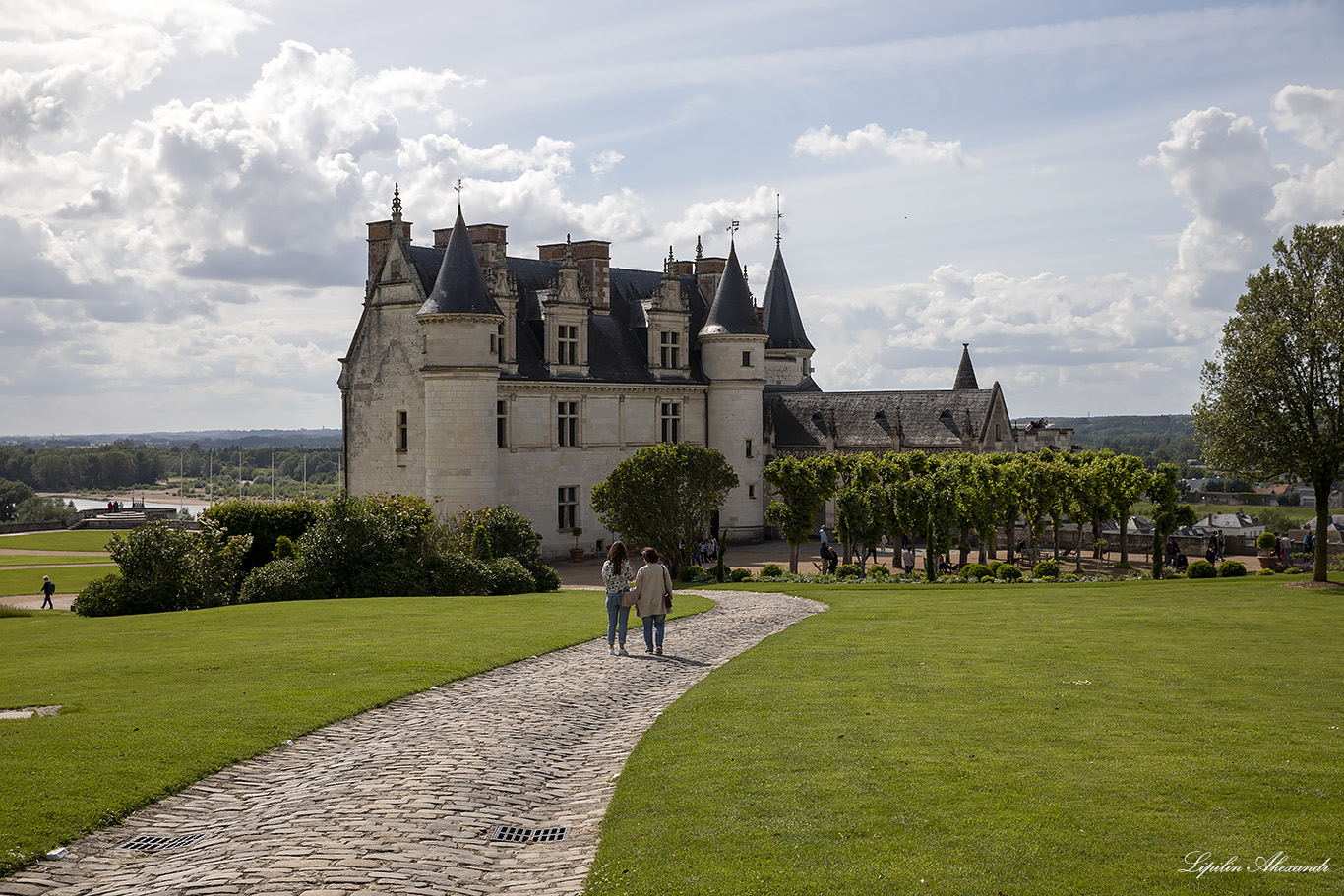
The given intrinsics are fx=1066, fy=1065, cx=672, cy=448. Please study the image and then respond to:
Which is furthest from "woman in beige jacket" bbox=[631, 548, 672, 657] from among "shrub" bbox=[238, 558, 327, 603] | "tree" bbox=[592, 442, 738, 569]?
"tree" bbox=[592, 442, 738, 569]

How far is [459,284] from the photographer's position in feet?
144

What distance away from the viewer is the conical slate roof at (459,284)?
4353 centimetres

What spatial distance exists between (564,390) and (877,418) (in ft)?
65.7

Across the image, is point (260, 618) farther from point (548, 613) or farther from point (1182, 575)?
point (1182, 575)

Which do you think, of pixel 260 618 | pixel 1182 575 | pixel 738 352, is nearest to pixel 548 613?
pixel 260 618

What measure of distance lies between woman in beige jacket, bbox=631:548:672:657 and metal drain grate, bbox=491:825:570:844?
353 inches

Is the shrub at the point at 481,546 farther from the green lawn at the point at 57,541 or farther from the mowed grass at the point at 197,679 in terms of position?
the green lawn at the point at 57,541

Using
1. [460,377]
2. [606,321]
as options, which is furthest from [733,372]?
[460,377]

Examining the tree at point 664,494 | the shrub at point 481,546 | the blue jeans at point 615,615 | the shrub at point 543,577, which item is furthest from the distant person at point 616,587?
the tree at point 664,494

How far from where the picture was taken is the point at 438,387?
145ft

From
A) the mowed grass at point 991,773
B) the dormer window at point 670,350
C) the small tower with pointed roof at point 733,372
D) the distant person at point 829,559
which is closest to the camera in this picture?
the mowed grass at point 991,773

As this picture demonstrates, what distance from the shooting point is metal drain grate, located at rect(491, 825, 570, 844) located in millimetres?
10352

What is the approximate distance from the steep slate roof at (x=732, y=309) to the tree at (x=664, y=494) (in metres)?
18.5

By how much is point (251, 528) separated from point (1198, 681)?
31.7 m
